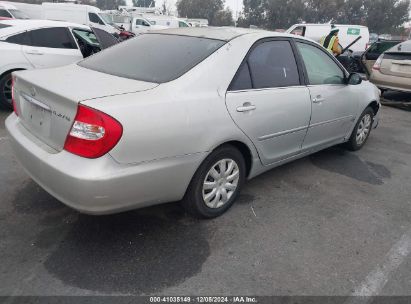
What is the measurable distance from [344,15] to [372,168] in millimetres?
64107

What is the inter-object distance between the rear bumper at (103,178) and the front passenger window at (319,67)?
71.7 inches

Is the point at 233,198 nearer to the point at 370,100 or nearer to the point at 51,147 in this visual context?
the point at 51,147

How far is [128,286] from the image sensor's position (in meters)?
2.29

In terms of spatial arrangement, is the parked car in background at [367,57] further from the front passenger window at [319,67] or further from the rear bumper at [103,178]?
the rear bumper at [103,178]

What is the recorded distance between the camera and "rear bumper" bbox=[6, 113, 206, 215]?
2238 millimetres

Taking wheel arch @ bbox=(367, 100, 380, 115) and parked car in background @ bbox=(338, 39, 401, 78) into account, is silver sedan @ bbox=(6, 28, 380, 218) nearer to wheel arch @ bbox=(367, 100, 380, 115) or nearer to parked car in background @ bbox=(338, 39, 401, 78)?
wheel arch @ bbox=(367, 100, 380, 115)

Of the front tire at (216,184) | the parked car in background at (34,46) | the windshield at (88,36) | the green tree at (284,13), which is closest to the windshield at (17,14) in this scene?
the windshield at (88,36)

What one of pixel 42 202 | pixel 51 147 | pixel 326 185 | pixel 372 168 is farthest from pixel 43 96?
pixel 372 168

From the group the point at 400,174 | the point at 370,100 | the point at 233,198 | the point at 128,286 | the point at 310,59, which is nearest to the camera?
the point at 128,286

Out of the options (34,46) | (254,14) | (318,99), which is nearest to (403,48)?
(318,99)

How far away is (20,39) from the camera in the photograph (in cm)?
582

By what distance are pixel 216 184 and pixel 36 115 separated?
4.91ft

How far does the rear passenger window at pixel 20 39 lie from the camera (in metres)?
5.74

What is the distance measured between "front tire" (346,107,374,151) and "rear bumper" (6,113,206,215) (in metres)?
3.00
